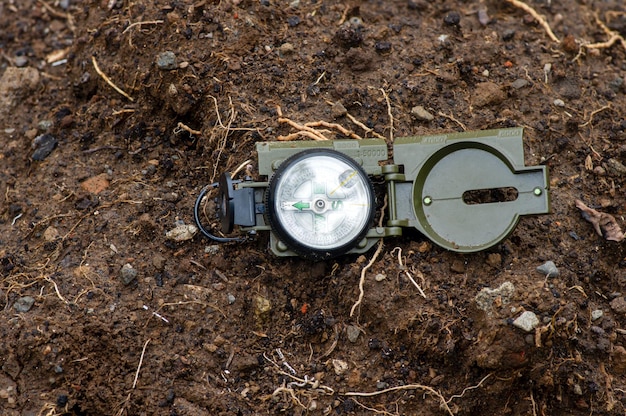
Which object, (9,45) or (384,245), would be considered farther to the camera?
(9,45)

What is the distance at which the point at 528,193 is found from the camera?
108 inches

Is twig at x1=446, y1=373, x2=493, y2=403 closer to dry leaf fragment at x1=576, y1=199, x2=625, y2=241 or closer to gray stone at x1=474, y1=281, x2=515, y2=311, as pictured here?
gray stone at x1=474, y1=281, x2=515, y2=311

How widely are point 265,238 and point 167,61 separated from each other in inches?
30.3

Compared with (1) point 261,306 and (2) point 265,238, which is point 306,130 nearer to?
(2) point 265,238

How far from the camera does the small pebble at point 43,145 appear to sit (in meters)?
3.12

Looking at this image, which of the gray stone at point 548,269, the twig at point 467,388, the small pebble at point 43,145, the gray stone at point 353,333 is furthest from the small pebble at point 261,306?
the small pebble at point 43,145

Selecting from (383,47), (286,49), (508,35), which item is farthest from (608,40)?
(286,49)

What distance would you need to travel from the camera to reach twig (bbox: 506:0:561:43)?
325 centimetres

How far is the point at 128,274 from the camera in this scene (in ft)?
8.98

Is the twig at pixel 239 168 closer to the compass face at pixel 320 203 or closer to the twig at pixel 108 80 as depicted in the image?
the compass face at pixel 320 203

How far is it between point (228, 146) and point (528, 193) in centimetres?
104

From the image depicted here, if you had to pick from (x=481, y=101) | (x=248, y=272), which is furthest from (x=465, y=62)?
(x=248, y=272)

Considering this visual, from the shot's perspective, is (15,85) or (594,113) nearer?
(594,113)

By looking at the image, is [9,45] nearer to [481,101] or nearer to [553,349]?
[481,101]
